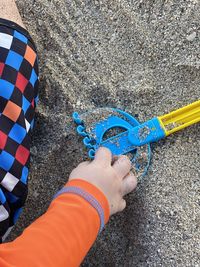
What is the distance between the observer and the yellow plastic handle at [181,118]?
118cm

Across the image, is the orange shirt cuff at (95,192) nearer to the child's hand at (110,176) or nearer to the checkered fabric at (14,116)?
the child's hand at (110,176)

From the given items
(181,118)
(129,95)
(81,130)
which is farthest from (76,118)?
(181,118)

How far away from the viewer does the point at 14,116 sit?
3.76 feet

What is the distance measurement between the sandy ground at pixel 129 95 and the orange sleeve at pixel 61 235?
5.9 inches

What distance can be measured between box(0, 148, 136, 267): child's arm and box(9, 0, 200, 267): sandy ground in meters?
0.09

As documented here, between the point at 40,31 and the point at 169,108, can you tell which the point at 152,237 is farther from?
the point at 40,31

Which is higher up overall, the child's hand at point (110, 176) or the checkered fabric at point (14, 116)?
the checkered fabric at point (14, 116)

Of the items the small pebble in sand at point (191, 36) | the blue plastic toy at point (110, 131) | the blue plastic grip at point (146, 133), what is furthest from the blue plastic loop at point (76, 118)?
the small pebble in sand at point (191, 36)

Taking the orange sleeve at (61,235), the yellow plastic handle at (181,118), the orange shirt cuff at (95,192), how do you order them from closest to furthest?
the orange sleeve at (61,235) < the orange shirt cuff at (95,192) < the yellow plastic handle at (181,118)

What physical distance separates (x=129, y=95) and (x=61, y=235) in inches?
15.0

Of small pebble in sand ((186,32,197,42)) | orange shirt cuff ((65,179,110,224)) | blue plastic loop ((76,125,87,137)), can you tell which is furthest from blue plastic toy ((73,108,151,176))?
small pebble in sand ((186,32,197,42))

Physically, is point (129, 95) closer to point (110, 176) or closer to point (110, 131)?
point (110, 131)

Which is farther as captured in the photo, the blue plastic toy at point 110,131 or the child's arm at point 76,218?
the blue plastic toy at point 110,131

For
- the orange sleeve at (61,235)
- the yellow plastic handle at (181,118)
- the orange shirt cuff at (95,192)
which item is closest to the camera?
the orange sleeve at (61,235)
